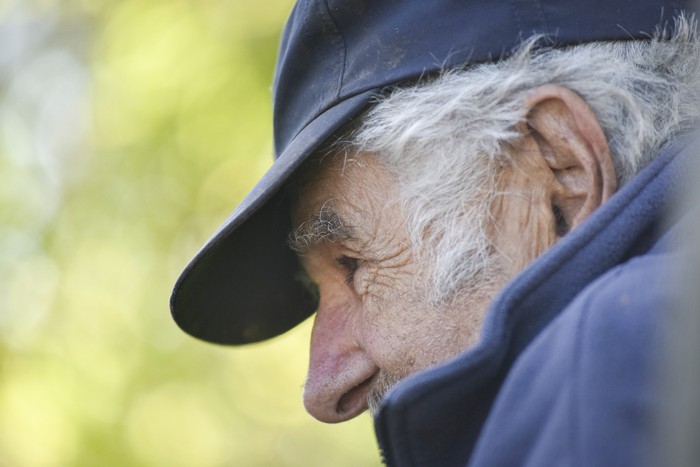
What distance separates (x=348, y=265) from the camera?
5.84 ft

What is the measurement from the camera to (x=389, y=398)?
108 centimetres

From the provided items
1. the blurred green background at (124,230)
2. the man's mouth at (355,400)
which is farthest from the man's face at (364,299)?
the blurred green background at (124,230)

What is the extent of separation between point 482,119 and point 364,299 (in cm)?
40

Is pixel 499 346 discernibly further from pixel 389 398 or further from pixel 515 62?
pixel 515 62

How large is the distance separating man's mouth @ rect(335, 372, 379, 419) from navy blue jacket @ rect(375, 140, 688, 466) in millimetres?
562

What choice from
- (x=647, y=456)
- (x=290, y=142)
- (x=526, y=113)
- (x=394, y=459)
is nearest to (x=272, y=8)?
(x=290, y=142)

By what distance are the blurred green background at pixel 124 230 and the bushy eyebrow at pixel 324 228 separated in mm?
2696

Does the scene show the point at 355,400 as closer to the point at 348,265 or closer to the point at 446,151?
the point at 348,265

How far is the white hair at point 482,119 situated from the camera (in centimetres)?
151

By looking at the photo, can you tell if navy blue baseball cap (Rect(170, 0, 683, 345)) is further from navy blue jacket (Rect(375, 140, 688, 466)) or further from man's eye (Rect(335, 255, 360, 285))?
navy blue jacket (Rect(375, 140, 688, 466))

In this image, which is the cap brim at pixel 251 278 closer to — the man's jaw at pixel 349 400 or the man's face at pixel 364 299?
the man's face at pixel 364 299

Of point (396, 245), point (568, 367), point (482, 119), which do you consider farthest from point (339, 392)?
point (568, 367)

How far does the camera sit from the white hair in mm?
1509

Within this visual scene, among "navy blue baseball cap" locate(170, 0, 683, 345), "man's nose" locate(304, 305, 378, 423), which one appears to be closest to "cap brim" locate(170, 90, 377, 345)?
"navy blue baseball cap" locate(170, 0, 683, 345)
